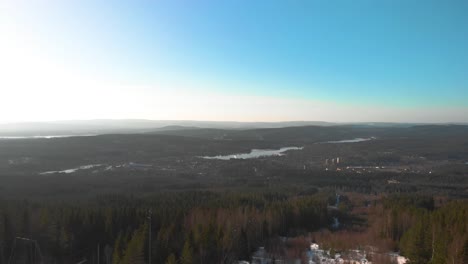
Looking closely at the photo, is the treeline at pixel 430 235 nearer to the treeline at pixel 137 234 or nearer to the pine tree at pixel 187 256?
the treeline at pixel 137 234

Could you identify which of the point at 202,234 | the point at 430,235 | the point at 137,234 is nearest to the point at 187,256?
the point at 202,234

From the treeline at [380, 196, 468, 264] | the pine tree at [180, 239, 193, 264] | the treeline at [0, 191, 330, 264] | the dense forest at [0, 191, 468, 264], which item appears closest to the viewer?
the treeline at [380, 196, 468, 264]

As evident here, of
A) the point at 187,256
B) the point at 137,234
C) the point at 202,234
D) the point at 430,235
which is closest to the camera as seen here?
the point at 187,256

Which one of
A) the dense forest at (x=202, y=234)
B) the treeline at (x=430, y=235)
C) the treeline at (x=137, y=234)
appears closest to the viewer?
the treeline at (x=430, y=235)

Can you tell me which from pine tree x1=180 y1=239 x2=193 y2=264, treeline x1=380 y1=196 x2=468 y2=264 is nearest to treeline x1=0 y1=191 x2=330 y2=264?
pine tree x1=180 y1=239 x2=193 y2=264

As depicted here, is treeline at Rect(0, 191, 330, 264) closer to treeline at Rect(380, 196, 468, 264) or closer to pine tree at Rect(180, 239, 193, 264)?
pine tree at Rect(180, 239, 193, 264)

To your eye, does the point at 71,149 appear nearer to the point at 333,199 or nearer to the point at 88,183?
the point at 88,183

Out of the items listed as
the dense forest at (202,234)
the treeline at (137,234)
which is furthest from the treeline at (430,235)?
the treeline at (137,234)

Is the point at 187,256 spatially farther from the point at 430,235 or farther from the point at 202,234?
the point at 430,235
